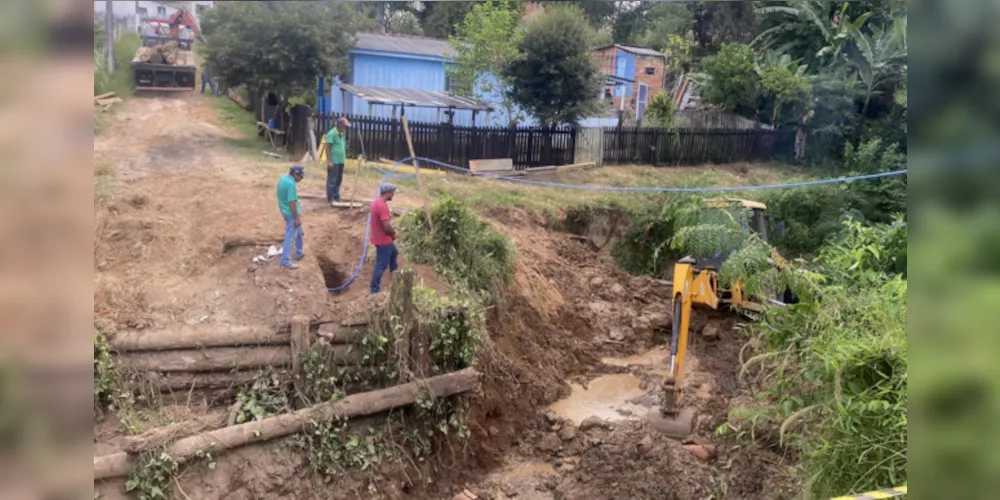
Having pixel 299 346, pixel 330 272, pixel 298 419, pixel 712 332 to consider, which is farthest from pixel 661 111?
pixel 298 419

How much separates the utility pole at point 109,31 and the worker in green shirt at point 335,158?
511cm

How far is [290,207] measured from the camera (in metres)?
6.88

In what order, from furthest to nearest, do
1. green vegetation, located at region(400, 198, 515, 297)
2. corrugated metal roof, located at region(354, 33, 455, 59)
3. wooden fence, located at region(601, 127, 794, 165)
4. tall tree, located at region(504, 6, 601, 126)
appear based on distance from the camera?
wooden fence, located at region(601, 127, 794, 165), green vegetation, located at region(400, 198, 515, 297), tall tree, located at region(504, 6, 601, 126), corrugated metal roof, located at region(354, 33, 455, 59)

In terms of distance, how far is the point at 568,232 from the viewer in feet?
33.3

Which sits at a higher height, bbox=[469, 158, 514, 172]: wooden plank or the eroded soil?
bbox=[469, 158, 514, 172]: wooden plank

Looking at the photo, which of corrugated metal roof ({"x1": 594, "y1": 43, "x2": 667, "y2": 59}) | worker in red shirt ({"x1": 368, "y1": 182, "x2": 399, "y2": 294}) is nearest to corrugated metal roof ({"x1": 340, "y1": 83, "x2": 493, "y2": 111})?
worker in red shirt ({"x1": 368, "y1": 182, "x2": 399, "y2": 294})

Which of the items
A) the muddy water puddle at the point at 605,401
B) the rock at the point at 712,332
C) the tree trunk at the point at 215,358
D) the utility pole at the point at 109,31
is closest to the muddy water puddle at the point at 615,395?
the muddy water puddle at the point at 605,401

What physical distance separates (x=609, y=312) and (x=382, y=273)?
3341mm

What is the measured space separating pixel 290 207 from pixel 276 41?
14.6 feet

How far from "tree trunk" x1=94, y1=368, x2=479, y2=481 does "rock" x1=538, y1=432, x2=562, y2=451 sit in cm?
113

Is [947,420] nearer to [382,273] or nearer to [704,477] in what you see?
[704,477]

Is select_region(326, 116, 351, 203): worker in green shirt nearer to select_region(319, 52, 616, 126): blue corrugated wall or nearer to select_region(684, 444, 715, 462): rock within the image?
select_region(319, 52, 616, 126): blue corrugated wall

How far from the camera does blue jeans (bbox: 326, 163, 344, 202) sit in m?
8.27

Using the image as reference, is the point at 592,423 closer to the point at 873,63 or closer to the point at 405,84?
the point at 405,84
